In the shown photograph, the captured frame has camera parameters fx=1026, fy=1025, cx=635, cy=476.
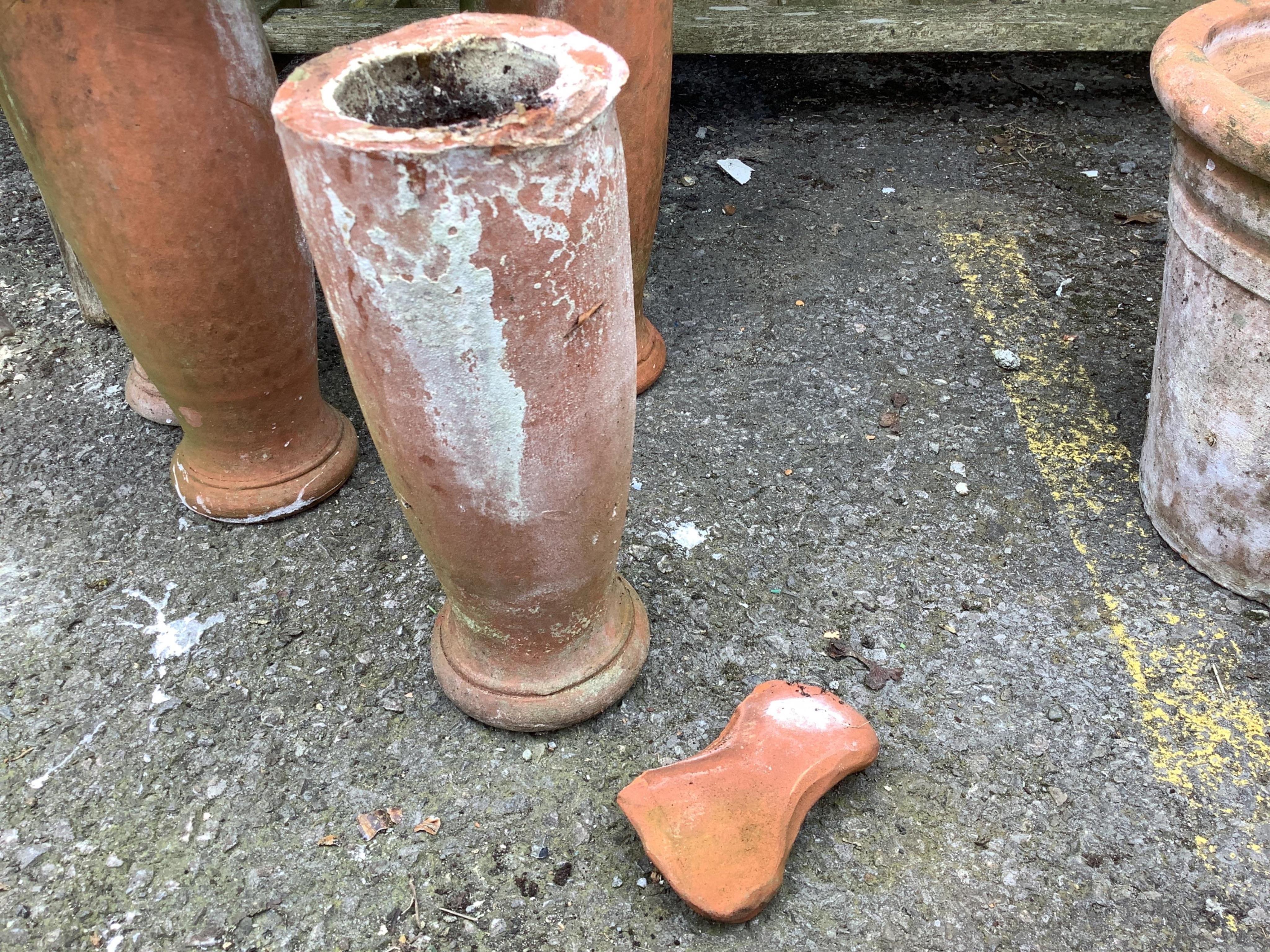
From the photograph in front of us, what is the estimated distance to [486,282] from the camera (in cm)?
112

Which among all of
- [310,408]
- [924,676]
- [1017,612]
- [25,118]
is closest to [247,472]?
[310,408]

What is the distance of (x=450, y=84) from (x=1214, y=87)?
1.14m

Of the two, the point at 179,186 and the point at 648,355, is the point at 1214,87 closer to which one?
the point at 648,355

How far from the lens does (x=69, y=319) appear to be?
2.59 m

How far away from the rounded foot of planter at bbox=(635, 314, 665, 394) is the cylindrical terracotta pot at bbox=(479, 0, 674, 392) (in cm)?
15

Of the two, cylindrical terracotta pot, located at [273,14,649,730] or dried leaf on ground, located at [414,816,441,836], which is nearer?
cylindrical terracotta pot, located at [273,14,649,730]

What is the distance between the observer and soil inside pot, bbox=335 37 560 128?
124cm

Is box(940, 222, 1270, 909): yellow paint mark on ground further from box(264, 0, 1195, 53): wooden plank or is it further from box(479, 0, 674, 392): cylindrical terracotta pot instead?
box(479, 0, 674, 392): cylindrical terracotta pot

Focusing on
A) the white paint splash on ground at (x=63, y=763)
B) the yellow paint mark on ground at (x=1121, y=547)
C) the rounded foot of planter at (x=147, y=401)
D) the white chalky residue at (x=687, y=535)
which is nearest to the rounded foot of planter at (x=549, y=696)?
the white chalky residue at (x=687, y=535)

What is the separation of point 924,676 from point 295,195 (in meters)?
1.23

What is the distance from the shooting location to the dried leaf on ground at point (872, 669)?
173 centimetres

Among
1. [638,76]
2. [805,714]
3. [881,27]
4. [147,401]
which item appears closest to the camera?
[805,714]

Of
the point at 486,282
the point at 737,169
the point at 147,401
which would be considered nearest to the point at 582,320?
the point at 486,282

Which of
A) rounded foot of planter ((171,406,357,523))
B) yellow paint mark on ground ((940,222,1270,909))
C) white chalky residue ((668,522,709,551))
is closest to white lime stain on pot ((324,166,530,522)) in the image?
white chalky residue ((668,522,709,551))
